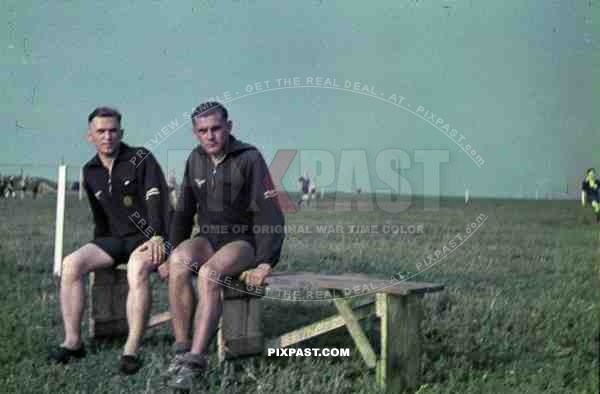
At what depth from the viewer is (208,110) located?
454 cm

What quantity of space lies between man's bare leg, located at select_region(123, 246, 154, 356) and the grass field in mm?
214

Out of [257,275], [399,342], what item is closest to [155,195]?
[257,275]

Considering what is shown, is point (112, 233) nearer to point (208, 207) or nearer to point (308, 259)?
point (208, 207)

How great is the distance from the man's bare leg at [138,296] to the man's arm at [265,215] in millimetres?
737

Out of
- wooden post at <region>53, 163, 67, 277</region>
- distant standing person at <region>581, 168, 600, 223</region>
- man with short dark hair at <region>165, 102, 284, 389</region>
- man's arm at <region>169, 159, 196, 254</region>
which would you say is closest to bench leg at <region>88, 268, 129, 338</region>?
man's arm at <region>169, 159, 196, 254</region>

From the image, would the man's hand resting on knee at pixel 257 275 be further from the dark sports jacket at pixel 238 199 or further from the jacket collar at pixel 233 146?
the jacket collar at pixel 233 146

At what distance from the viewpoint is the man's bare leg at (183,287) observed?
441 cm

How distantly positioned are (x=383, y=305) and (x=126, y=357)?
5.10 feet

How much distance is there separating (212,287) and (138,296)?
0.63m

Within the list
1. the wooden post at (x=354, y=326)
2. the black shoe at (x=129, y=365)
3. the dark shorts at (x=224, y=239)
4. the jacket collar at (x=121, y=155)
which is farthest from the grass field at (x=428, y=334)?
the jacket collar at (x=121, y=155)

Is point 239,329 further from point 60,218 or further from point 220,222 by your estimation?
point 60,218

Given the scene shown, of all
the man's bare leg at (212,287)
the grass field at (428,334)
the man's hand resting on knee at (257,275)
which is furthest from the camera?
the man's hand resting on knee at (257,275)

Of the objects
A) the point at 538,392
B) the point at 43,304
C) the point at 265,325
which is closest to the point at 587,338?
the point at 538,392

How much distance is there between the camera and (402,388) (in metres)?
4.33
